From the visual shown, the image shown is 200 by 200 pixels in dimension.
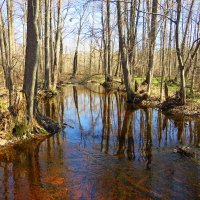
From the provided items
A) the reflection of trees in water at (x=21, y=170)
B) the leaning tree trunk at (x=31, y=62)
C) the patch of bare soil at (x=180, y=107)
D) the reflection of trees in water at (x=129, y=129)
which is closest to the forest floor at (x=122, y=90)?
the patch of bare soil at (x=180, y=107)

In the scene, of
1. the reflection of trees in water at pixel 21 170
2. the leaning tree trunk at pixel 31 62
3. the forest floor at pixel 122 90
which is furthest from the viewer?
the leaning tree trunk at pixel 31 62

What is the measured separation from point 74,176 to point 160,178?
81.5 inches

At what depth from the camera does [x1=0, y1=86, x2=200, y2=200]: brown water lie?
20.2 feet

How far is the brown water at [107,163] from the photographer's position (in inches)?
243

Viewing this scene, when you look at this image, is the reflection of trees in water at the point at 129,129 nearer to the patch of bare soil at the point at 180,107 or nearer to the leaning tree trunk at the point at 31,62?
the patch of bare soil at the point at 180,107

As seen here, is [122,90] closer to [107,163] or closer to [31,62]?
[31,62]

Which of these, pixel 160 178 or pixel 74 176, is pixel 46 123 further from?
pixel 160 178

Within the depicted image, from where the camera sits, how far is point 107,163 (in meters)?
7.86

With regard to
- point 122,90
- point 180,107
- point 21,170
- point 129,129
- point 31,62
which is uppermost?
point 31,62

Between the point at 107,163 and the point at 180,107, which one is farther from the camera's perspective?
the point at 180,107

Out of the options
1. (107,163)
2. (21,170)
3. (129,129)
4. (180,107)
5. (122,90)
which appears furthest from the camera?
(122,90)

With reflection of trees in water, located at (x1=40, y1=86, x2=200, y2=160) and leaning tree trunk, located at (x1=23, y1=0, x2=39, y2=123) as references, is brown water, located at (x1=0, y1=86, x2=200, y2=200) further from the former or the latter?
leaning tree trunk, located at (x1=23, y1=0, x2=39, y2=123)

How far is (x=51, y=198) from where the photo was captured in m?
5.84

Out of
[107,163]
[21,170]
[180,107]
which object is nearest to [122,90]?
[180,107]
